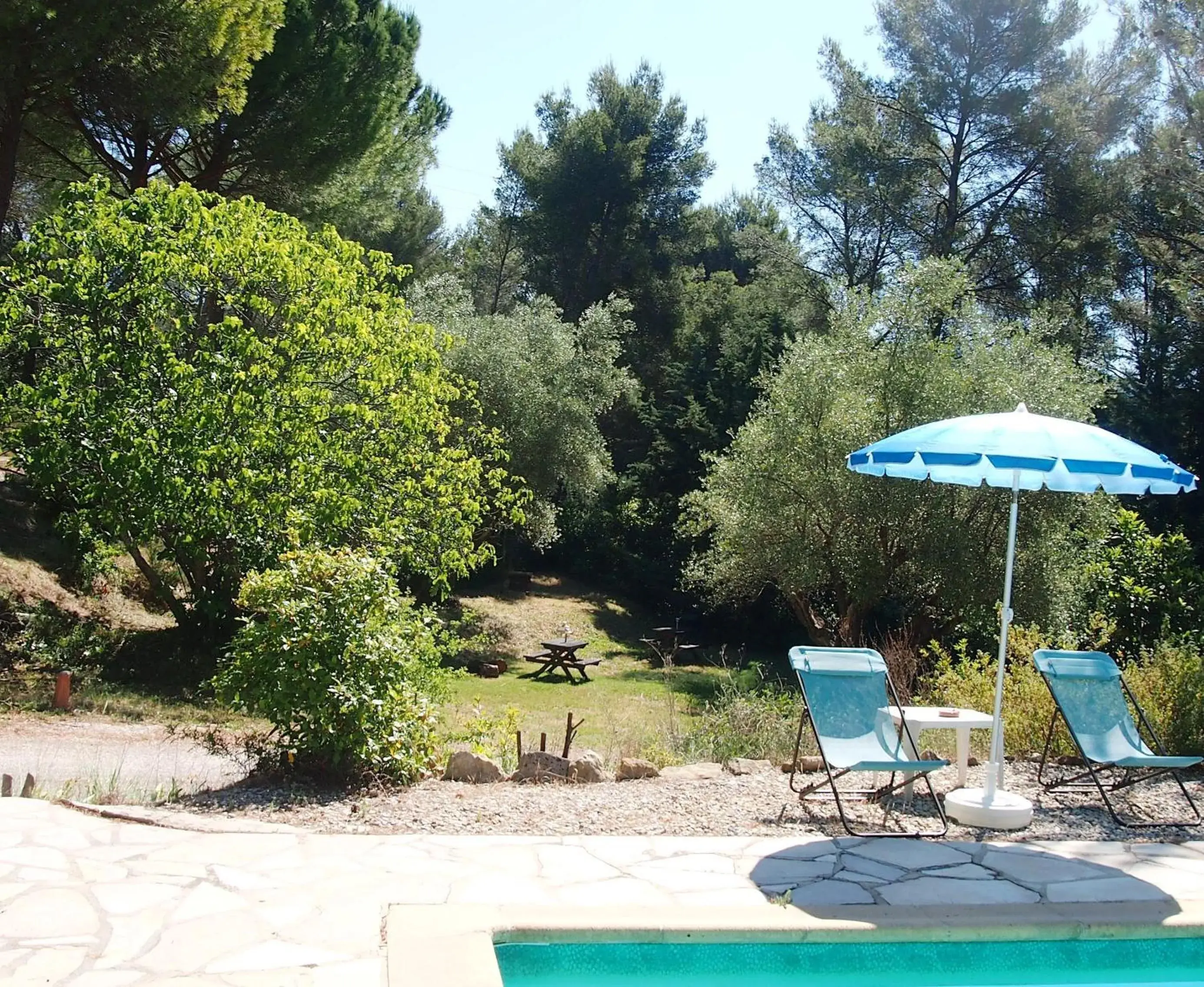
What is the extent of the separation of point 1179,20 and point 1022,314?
29.6ft

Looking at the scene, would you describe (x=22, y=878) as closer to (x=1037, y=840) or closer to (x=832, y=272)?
(x=1037, y=840)

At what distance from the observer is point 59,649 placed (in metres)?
11.6

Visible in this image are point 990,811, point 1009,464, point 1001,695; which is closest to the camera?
point 1009,464

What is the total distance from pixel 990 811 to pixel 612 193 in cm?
2547

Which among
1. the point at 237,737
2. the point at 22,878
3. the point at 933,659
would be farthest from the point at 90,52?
the point at 933,659

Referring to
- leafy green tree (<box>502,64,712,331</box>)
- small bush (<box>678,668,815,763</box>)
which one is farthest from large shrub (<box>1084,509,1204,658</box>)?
leafy green tree (<box>502,64,712,331</box>)

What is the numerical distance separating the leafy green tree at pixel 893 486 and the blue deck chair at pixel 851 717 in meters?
7.63

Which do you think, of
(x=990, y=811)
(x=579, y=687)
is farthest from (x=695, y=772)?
(x=579, y=687)

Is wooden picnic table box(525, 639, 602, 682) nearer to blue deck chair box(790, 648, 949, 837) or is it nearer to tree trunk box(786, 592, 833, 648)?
tree trunk box(786, 592, 833, 648)

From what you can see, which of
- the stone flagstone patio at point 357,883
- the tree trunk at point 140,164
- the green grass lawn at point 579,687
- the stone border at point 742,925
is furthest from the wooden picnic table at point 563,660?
the stone border at point 742,925

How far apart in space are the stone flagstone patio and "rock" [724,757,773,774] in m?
1.55

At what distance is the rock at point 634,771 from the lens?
6629mm

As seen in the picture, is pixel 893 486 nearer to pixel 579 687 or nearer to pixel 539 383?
pixel 579 687

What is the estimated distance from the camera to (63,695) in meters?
9.95
